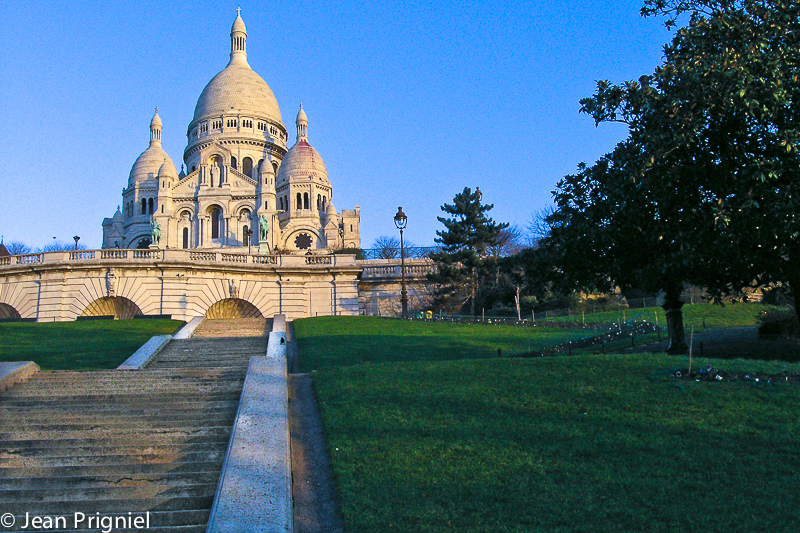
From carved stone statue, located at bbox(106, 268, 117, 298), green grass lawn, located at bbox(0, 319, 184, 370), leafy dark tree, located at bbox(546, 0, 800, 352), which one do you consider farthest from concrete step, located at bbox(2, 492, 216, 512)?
carved stone statue, located at bbox(106, 268, 117, 298)

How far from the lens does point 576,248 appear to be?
555 inches

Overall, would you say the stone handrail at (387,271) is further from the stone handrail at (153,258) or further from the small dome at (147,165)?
the small dome at (147,165)

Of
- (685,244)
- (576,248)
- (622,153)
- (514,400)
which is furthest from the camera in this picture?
(576,248)

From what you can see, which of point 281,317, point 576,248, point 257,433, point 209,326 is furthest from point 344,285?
point 257,433

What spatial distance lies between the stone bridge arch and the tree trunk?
2582cm

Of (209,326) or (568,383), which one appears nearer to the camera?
(568,383)

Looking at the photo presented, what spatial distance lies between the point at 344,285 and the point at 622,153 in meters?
19.0

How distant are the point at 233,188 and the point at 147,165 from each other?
15.1 m

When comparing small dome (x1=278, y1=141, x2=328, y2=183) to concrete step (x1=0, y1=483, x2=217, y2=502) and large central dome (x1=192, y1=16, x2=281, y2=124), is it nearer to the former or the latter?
large central dome (x1=192, y1=16, x2=281, y2=124)

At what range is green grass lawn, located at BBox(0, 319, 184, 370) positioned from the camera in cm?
1530

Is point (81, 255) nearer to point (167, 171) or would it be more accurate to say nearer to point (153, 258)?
point (153, 258)

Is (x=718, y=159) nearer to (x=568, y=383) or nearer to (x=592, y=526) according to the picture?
(x=568, y=383)

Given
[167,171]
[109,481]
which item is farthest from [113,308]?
[167,171]

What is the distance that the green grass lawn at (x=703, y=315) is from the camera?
2542cm
